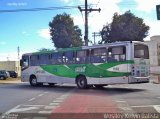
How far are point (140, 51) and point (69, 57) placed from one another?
5.99 metres

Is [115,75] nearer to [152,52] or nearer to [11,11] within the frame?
[11,11]

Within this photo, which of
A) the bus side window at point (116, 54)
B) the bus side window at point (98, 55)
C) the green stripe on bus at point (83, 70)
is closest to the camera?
the bus side window at point (116, 54)

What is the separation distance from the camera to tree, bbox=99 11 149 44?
7644 cm

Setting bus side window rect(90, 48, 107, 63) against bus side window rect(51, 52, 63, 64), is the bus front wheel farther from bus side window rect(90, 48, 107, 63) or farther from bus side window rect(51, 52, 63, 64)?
bus side window rect(90, 48, 107, 63)

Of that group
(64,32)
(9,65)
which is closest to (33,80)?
(64,32)

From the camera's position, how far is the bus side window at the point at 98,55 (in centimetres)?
2667

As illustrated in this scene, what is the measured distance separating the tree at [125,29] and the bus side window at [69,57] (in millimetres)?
46532

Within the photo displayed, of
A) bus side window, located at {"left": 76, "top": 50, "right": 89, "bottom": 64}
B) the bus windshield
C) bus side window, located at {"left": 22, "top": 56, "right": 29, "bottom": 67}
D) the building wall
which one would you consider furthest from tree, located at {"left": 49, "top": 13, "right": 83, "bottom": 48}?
the bus windshield

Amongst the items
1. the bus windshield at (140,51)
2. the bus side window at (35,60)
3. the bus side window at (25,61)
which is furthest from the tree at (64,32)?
the bus windshield at (140,51)

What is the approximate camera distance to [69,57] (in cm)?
2969

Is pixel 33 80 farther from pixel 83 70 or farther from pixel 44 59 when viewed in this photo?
pixel 83 70

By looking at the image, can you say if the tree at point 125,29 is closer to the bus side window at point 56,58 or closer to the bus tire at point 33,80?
the bus tire at point 33,80

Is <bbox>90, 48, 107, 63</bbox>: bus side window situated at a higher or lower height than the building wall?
lower

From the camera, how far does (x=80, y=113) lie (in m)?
13.7
